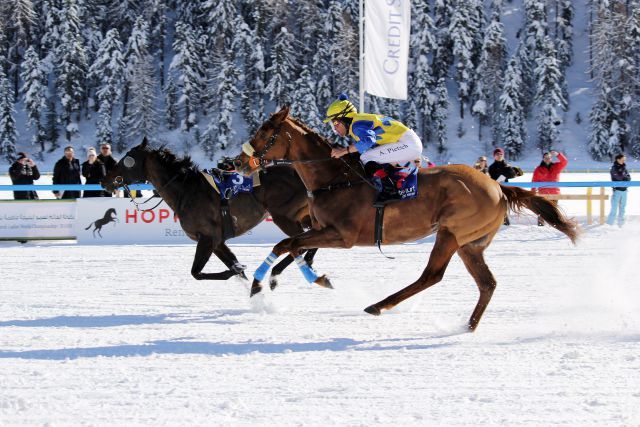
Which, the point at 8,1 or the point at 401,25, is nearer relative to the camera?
the point at 401,25

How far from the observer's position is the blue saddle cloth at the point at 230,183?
8761mm

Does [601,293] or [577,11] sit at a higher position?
[577,11]

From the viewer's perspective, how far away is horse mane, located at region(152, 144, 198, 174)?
8.95m

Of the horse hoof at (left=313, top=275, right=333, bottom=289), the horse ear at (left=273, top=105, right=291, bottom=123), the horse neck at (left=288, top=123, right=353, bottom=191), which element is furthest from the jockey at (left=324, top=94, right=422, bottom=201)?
the horse hoof at (left=313, top=275, right=333, bottom=289)

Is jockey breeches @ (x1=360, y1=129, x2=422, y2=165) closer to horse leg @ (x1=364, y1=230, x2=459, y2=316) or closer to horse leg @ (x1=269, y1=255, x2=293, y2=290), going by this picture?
horse leg @ (x1=364, y1=230, x2=459, y2=316)

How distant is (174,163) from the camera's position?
29.6 feet

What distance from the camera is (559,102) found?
198ft

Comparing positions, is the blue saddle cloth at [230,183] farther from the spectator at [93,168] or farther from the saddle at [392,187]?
the spectator at [93,168]

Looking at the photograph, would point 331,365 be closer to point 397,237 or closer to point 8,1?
point 397,237

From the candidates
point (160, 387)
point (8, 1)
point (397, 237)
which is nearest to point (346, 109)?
point (397, 237)

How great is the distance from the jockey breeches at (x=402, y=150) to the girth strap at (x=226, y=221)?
2475 millimetres

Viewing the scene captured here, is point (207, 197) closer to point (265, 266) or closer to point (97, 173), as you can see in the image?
point (265, 266)

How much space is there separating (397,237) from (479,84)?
60534 mm

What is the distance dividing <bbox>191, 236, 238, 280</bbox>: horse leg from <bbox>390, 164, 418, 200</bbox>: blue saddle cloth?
96.6 inches
